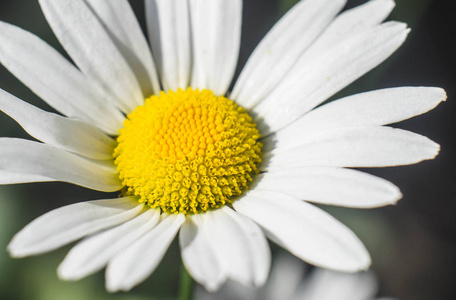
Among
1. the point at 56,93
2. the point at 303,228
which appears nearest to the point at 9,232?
the point at 56,93

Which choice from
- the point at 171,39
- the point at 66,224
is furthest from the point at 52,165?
the point at 171,39

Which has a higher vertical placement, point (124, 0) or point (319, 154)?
point (124, 0)

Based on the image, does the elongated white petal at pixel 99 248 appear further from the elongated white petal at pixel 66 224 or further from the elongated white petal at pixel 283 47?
the elongated white petal at pixel 283 47

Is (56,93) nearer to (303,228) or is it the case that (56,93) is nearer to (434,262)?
(303,228)

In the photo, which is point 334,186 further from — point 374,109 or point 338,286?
point 338,286

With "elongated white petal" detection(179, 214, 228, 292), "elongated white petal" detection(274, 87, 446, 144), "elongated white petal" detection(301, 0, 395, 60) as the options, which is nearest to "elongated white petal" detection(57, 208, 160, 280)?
"elongated white petal" detection(179, 214, 228, 292)

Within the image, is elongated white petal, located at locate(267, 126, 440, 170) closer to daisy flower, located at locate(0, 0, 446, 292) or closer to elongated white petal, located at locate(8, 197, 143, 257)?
daisy flower, located at locate(0, 0, 446, 292)
